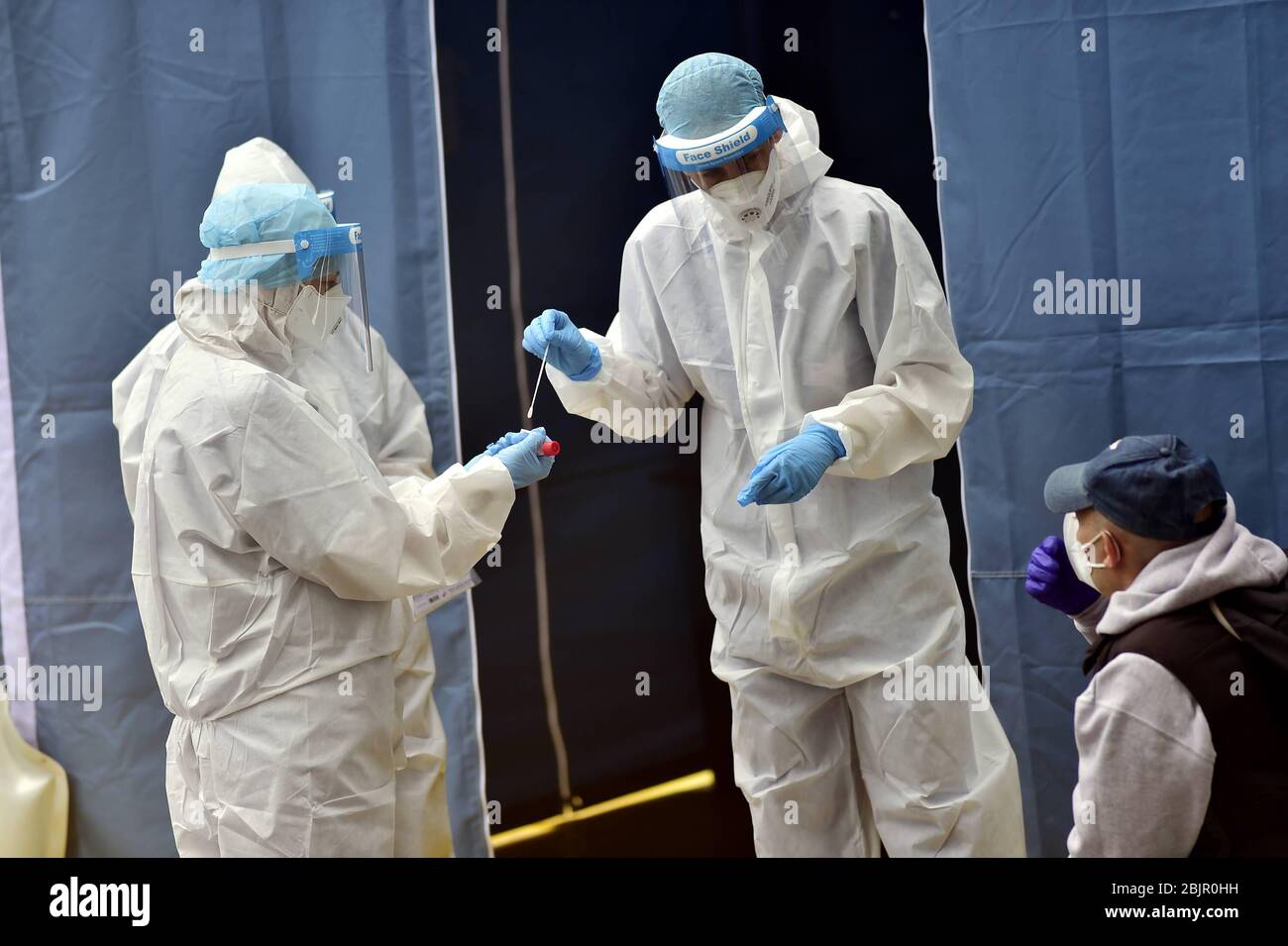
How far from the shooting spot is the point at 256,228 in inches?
80.0

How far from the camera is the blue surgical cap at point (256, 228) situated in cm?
203

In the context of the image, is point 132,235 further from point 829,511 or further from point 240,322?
point 829,511

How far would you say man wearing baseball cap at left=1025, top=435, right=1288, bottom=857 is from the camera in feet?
5.84

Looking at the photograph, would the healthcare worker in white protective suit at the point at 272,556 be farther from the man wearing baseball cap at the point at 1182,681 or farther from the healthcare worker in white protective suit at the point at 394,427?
the man wearing baseball cap at the point at 1182,681

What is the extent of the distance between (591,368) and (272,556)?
2.00ft

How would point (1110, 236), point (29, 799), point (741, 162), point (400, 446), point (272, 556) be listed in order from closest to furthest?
point (272, 556) < point (741, 162) < point (1110, 236) < point (400, 446) < point (29, 799)

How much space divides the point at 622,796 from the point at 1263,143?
1.77 meters

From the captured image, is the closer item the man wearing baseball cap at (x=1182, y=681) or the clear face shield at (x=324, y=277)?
the man wearing baseball cap at (x=1182, y=681)

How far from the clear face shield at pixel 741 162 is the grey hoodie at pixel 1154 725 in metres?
0.82

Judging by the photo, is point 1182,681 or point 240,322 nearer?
point 1182,681

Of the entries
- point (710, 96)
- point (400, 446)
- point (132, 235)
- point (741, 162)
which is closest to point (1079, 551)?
point (741, 162)

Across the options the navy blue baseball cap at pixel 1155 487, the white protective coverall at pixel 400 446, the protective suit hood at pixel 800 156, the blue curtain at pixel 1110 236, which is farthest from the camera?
the white protective coverall at pixel 400 446

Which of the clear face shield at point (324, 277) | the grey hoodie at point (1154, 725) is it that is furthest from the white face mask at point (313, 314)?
the grey hoodie at point (1154, 725)
